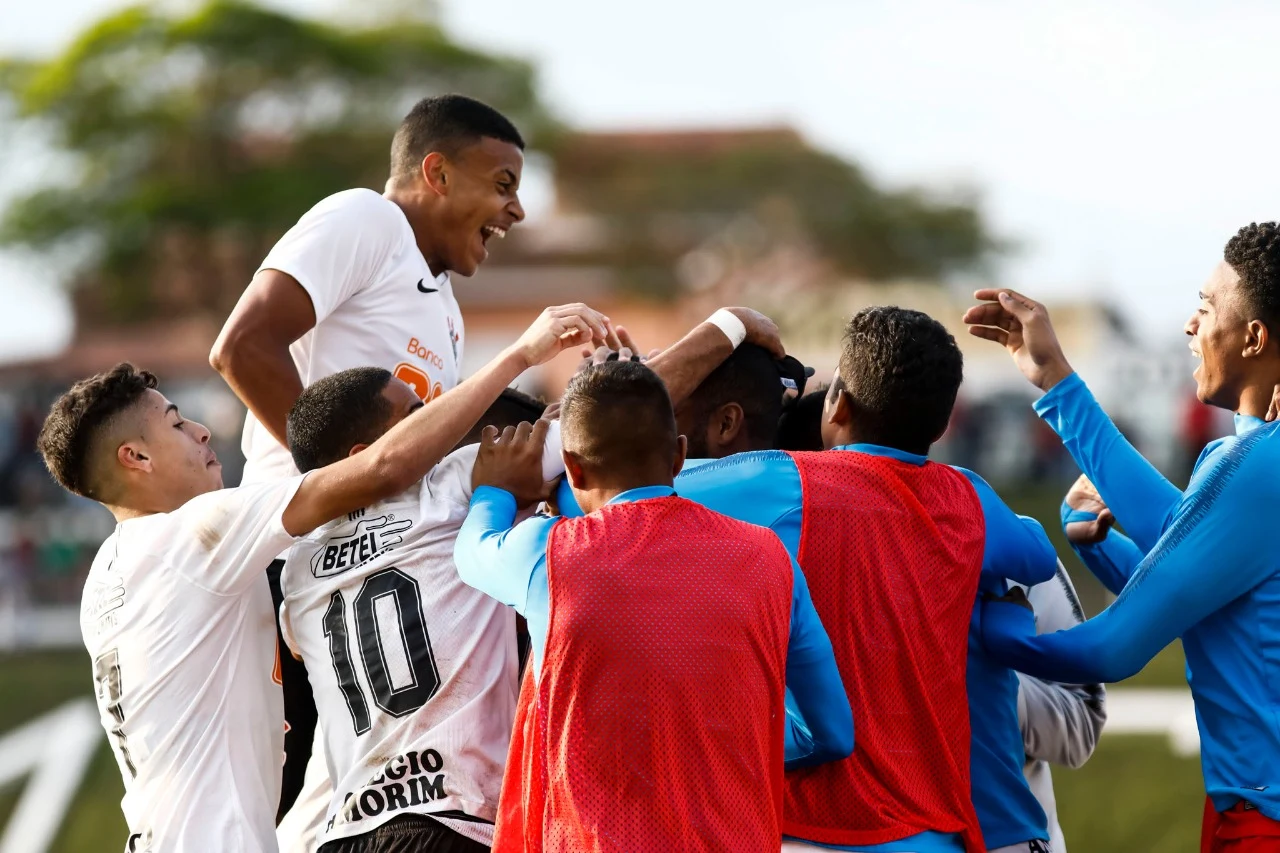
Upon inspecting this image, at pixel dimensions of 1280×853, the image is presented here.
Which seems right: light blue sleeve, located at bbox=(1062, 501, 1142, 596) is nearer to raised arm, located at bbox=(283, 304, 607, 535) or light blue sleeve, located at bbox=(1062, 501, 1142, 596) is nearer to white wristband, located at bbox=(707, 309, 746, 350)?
white wristband, located at bbox=(707, 309, 746, 350)

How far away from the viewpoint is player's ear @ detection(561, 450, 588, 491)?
9.77 feet

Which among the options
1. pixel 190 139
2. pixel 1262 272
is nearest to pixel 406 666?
pixel 1262 272

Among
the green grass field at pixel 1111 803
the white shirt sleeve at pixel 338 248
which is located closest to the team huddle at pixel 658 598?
the white shirt sleeve at pixel 338 248

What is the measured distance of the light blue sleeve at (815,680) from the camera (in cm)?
291

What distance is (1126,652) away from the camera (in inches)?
128

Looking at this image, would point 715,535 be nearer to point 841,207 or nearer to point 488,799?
point 488,799

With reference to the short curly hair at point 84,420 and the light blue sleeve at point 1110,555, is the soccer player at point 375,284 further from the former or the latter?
the light blue sleeve at point 1110,555

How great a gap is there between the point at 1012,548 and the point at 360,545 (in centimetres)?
146

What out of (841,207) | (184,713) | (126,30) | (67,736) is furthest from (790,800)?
(841,207)

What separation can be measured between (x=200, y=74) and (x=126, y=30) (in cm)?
190

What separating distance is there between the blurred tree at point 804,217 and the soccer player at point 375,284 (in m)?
35.5

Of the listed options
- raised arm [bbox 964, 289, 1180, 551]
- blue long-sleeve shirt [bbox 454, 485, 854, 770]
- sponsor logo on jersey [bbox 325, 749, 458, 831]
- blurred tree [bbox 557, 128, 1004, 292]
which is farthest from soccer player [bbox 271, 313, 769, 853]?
blurred tree [bbox 557, 128, 1004, 292]

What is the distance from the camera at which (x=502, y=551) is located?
296 cm

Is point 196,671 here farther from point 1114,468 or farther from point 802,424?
point 1114,468
